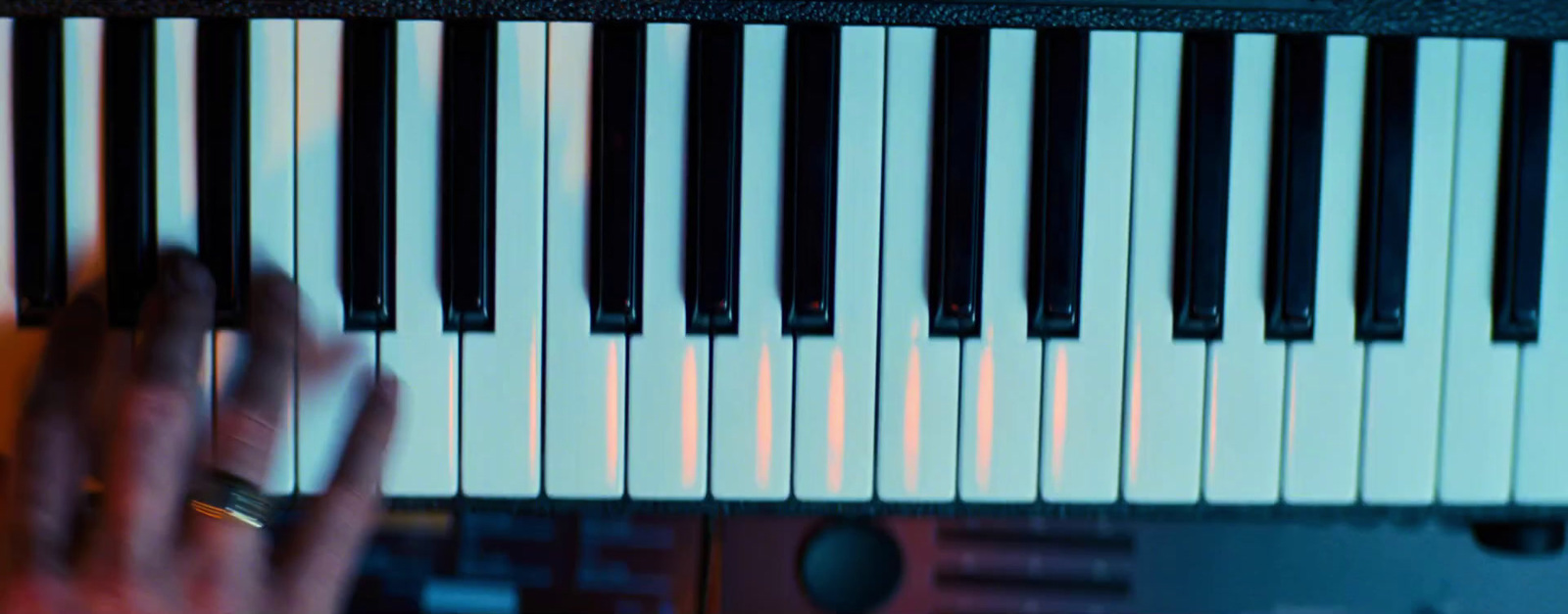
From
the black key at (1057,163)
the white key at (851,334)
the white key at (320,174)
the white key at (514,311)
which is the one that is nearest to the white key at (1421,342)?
the black key at (1057,163)

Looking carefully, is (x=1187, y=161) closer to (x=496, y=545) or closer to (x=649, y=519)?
(x=649, y=519)

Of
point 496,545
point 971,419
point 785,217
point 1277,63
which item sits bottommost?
point 496,545

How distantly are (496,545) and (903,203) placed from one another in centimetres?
48

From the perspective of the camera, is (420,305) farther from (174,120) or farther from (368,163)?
(174,120)

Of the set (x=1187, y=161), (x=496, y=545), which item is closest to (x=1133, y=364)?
(x=1187, y=161)

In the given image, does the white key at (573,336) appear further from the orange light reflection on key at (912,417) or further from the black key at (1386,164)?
the black key at (1386,164)

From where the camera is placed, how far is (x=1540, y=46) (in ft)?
2.35

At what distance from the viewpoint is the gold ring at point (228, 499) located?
0.58 meters

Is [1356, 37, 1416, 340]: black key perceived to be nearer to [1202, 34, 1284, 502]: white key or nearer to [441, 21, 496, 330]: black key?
[1202, 34, 1284, 502]: white key

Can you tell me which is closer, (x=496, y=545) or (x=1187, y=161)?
(x=1187, y=161)

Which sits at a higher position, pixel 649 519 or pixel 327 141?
pixel 327 141

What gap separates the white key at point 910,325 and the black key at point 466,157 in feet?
0.88

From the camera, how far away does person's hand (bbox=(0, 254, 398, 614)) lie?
0.54 meters

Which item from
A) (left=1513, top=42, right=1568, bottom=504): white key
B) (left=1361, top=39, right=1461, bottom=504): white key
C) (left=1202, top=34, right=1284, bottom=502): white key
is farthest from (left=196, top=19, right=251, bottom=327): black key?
A: (left=1513, top=42, right=1568, bottom=504): white key
